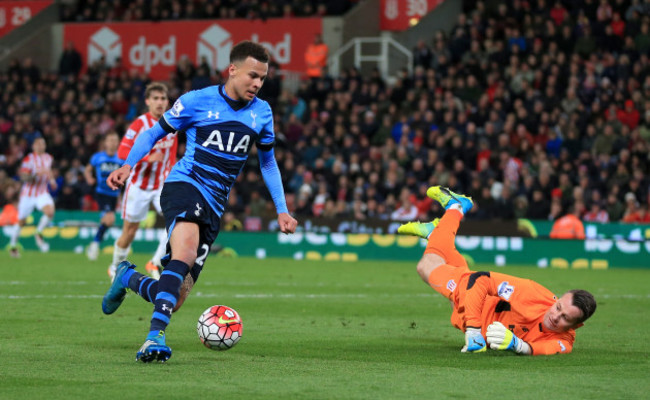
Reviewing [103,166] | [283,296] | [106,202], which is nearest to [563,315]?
[283,296]

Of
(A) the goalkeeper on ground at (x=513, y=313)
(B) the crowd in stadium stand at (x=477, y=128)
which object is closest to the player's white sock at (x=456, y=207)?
(A) the goalkeeper on ground at (x=513, y=313)

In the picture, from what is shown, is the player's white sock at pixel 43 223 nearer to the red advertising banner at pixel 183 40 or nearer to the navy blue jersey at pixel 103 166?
the navy blue jersey at pixel 103 166

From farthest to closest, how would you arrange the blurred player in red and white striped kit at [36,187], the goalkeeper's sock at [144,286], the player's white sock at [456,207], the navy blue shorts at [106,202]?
the blurred player in red and white striped kit at [36,187]
the navy blue shorts at [106,202]
the player's white sock at [456,207]
the goalkeeper's sock at [144,286]

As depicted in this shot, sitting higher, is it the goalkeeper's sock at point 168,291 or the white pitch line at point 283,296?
the goalkeeper's sock at point 168,291

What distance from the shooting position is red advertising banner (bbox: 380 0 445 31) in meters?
29.5

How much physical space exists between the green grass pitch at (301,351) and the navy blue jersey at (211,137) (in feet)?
4.07

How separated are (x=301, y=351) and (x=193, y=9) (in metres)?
25.2

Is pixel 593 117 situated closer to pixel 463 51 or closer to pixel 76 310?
pixel 463 51

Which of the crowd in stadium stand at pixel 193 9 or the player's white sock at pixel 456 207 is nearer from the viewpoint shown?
the player's white sock at pixel 456 207

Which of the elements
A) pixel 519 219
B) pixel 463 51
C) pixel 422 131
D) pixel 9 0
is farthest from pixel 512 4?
pixel 9 0

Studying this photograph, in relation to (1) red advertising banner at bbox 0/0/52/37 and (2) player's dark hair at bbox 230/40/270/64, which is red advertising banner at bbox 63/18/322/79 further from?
(2) player's dark hair at bbox 230/40/270/64

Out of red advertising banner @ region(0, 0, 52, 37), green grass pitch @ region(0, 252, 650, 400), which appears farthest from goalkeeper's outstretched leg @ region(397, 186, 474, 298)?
red advertising banner @ region(0, 0, 52, 37)

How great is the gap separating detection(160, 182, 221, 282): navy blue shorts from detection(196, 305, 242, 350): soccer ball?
36 cm

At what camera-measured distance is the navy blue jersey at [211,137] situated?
7.79m
